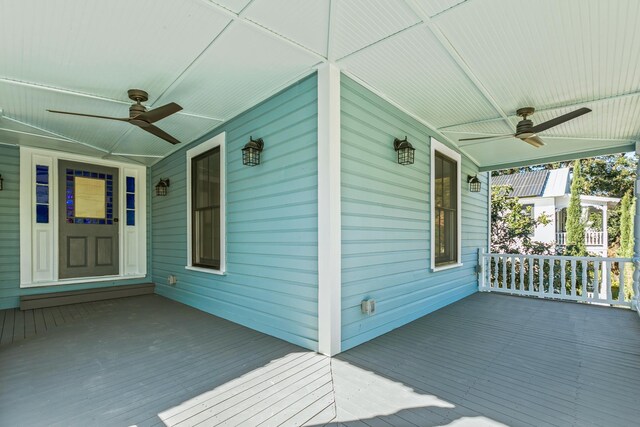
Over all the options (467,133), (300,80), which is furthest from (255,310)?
(467,133)

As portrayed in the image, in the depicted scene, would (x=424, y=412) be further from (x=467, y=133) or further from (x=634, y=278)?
A: (x=634, y=278)

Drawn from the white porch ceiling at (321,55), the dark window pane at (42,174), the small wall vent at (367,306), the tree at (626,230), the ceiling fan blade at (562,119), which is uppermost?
the white porch ceiling at (321,55)

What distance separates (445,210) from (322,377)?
360cm

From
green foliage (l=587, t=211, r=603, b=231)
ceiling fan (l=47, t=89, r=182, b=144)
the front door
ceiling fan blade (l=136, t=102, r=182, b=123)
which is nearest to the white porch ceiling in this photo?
ceiling fan (l=47, t=89, r=182, b=144)

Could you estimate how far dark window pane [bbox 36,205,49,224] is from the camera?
4.96 metres

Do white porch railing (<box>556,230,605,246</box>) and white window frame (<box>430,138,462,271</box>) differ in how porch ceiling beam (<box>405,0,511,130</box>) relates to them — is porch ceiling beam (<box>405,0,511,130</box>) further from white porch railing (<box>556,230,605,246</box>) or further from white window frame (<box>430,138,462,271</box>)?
white porch railing (<box>556,230,605,246</box>)

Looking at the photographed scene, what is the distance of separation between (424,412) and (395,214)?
2161 mm

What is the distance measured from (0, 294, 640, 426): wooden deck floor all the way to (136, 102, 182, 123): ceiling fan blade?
7.50 ft

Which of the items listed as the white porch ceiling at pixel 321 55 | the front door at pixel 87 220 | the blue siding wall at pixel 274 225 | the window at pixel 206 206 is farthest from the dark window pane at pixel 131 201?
the blue siding wall at pixel 274 225

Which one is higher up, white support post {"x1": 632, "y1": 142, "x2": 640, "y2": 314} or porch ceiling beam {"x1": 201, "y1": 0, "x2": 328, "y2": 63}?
porch ceiling beam {"x1": 201, "y1": 0, "x2": 328, "y2": 63}

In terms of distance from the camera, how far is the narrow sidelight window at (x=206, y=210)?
176 inches

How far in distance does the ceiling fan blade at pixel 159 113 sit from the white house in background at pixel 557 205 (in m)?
11.3

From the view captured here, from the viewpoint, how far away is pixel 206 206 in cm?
469

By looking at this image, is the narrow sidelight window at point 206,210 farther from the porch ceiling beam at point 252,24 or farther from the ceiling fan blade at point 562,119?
the ceiling fan blade at point 562,119
